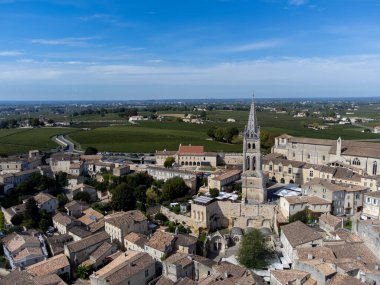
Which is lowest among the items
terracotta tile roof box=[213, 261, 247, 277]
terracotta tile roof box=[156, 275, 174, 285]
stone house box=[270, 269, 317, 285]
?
terracotta tile roof box=[156, 275, 174, 285]

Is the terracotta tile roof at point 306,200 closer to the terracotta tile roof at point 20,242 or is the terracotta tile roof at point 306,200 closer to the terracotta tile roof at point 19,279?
the terracotta tile roof at point 19,279

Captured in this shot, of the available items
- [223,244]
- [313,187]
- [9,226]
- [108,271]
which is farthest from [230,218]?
[9,226]

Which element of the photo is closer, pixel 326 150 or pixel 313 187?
pixel 313 187

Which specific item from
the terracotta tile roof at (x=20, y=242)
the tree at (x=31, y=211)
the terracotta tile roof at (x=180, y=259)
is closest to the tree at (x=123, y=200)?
the tree at (x=31, y=211)

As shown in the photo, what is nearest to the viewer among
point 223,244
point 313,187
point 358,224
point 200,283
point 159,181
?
point 200,283

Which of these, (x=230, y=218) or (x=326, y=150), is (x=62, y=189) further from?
(x=326, y=150)

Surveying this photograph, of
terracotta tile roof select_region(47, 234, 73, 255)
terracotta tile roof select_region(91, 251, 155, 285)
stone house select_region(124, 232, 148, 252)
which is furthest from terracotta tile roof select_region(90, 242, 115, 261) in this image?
terracotta tile roof select_region(47, 234, 73, 255)

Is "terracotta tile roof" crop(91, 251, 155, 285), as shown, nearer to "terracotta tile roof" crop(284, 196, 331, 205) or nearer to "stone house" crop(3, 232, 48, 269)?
"stone house" crop(3, 232, 48, 269)
